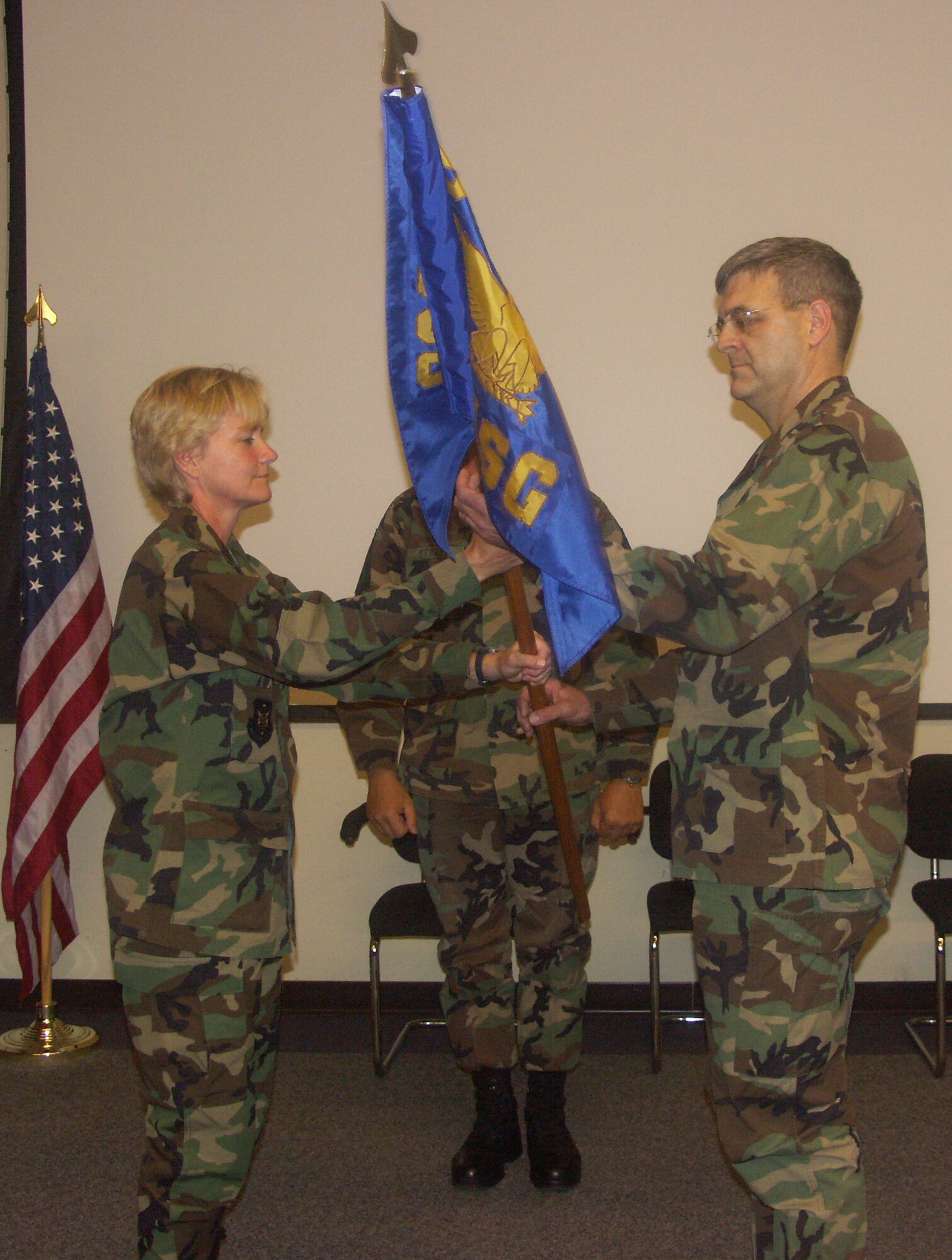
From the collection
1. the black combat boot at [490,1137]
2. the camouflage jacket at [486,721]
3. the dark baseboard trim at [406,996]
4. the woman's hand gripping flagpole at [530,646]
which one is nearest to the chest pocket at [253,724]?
the woman's hand gripping flagpole at [530,646]

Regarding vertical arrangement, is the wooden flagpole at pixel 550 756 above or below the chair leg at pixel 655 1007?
above

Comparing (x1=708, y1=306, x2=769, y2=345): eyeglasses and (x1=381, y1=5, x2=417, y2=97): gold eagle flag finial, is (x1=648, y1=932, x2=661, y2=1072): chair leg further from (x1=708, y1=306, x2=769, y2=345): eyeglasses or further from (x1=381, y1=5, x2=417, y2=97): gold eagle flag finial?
(x1=381, y1=5, x2=417, y2=97): gold eagle flag finial

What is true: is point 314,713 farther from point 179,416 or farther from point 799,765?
point 799,765

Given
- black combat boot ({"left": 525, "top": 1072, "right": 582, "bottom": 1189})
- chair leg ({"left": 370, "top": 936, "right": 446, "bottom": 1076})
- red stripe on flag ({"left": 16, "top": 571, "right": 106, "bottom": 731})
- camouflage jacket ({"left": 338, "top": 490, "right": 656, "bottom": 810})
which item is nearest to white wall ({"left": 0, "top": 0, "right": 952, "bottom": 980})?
red stripe on flag ({"left": 16, "top": 571, "right": 106, "bottom": 731})

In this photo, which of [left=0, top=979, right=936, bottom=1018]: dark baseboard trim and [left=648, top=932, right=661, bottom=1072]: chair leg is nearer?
[left=648, top=932, right=661, bottom=1072]: chair leg

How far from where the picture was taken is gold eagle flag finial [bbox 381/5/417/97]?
195 centimetres

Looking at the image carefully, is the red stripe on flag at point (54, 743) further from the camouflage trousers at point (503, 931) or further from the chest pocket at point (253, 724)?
the chest pocket at point (253, 724)

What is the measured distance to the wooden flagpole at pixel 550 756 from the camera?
89.7 inches

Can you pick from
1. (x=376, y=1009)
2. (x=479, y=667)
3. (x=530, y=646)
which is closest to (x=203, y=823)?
(x=479, y=667)

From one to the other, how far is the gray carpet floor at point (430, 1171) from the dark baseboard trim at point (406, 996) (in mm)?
325

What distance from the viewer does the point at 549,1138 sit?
9.25ft

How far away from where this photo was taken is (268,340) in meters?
A: 4.06

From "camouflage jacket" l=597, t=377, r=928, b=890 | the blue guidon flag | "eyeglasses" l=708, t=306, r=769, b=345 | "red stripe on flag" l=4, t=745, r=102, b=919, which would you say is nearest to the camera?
"camouflage jacket" l=597, t=377, r=928, b=890

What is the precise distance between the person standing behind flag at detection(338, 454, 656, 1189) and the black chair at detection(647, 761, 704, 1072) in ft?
2.08
